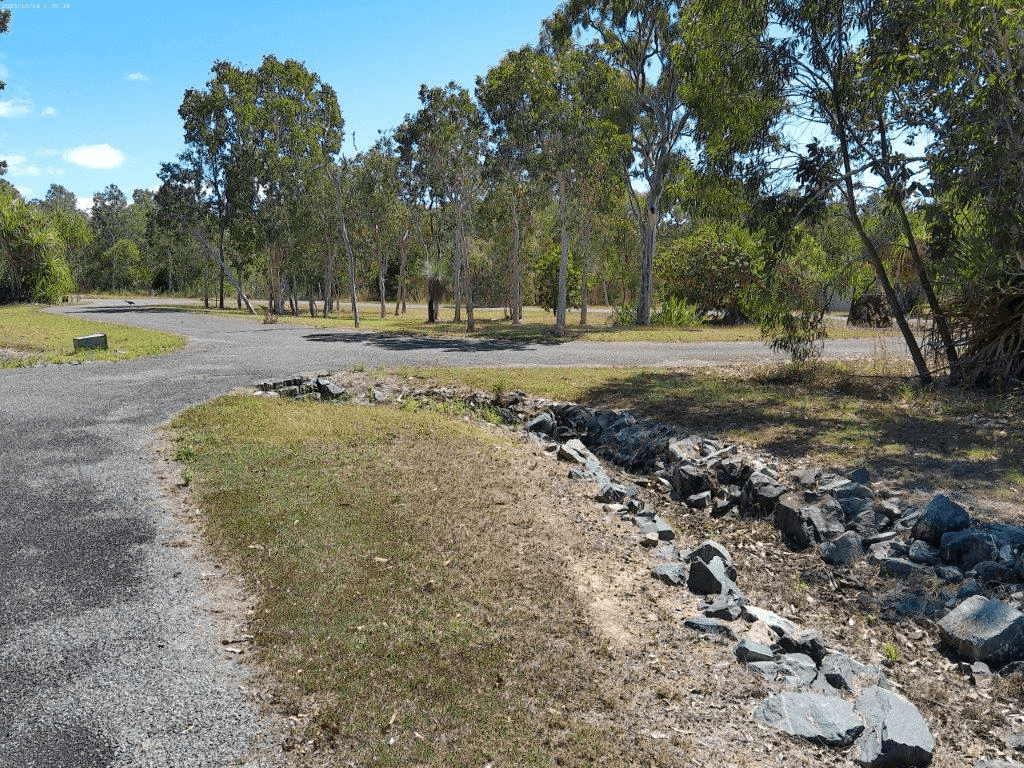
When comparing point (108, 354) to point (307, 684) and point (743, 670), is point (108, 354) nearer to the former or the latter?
point (307, 684)

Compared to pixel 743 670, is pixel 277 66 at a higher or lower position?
higher

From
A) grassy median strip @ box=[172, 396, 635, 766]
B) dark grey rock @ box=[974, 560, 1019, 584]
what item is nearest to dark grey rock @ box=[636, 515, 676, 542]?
grassy median strip @ box=[172, 396, 635, 766]

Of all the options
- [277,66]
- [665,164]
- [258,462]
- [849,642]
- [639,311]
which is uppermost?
[277,66]

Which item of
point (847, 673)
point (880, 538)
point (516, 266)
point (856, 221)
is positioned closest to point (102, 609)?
point (847, 673)

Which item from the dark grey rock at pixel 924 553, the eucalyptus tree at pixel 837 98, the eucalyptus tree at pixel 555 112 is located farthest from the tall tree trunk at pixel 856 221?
the eucalyptus tree at pixel 555 112

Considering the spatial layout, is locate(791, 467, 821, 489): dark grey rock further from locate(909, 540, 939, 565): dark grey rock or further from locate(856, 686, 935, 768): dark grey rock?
locate(856, 686, 935, 768): dark grey rock

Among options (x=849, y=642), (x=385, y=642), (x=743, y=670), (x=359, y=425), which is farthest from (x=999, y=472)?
(x=359, y=425)

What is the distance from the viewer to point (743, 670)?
174 inches

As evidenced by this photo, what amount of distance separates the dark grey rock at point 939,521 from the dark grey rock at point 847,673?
183 centimetres

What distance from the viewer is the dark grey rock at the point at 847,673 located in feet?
14.4

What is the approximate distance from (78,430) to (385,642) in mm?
7468

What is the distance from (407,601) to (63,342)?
18231mm

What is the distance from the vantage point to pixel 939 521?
5.97 m

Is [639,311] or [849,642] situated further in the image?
[639,311]
